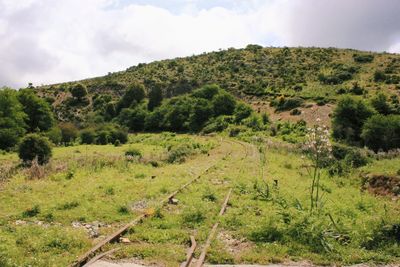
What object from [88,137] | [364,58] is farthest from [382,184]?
[364,58]

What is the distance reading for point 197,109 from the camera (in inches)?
2618

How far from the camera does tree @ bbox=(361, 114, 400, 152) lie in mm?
42094

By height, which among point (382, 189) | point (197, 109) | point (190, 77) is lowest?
point (382, 189)

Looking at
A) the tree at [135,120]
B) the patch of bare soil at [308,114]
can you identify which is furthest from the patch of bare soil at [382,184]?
the tree at [135,120]

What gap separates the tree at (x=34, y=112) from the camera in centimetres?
6041

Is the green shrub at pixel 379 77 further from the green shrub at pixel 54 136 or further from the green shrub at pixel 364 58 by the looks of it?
the green shrub at pixel 54 136

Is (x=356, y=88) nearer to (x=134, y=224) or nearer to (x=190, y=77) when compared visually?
(x=190, y=77)

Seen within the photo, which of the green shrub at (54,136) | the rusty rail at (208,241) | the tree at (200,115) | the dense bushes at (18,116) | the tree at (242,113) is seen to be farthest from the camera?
the tree at (200,115)

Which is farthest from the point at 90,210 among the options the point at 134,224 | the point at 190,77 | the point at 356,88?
the point at 190,77

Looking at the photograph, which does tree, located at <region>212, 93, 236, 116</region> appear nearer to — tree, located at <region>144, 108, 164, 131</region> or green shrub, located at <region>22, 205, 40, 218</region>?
tree, located at <region>144, 108, 164, 131</region>

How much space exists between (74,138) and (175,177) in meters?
47.8

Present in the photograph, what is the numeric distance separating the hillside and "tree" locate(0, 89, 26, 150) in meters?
34.4

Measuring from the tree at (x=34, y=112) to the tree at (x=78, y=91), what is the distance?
35.9 meters

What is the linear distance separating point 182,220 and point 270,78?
7882 cm
